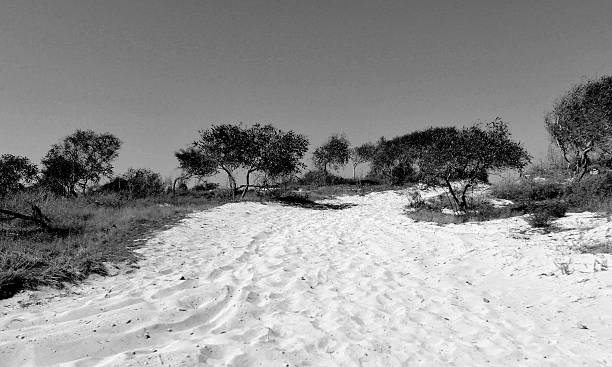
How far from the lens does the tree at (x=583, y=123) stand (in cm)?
1855

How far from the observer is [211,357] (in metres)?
3.78

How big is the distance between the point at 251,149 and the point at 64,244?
19923mm

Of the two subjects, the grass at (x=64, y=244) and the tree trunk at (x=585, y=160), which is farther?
the tree trunk at (x=585, y=160)

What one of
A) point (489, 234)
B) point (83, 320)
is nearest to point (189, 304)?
point (83, 320)

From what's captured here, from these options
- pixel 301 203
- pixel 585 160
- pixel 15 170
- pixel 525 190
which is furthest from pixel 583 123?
pixel 15 170

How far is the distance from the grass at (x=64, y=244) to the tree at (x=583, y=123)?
71.7 ft

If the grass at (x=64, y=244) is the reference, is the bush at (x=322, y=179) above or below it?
above

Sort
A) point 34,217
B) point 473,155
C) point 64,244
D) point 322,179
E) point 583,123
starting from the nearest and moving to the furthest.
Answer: point 64,244 → point 34,217 → point 473,155 → point 583,123 → point 322,179

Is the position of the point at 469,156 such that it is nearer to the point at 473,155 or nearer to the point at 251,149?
the point at 473,155

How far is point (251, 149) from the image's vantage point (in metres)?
27.7

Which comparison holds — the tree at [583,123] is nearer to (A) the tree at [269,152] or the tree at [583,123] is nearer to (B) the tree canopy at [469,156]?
(B) the tree canopy at [469,156]

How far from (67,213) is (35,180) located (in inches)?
880

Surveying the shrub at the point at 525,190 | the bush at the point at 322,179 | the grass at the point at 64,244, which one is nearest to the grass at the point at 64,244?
the grass at the point at 64,244

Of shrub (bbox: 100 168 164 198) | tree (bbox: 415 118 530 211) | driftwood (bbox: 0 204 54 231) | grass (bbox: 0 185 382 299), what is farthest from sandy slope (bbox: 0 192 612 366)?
shrub (bbox: 100 168 164 198)
